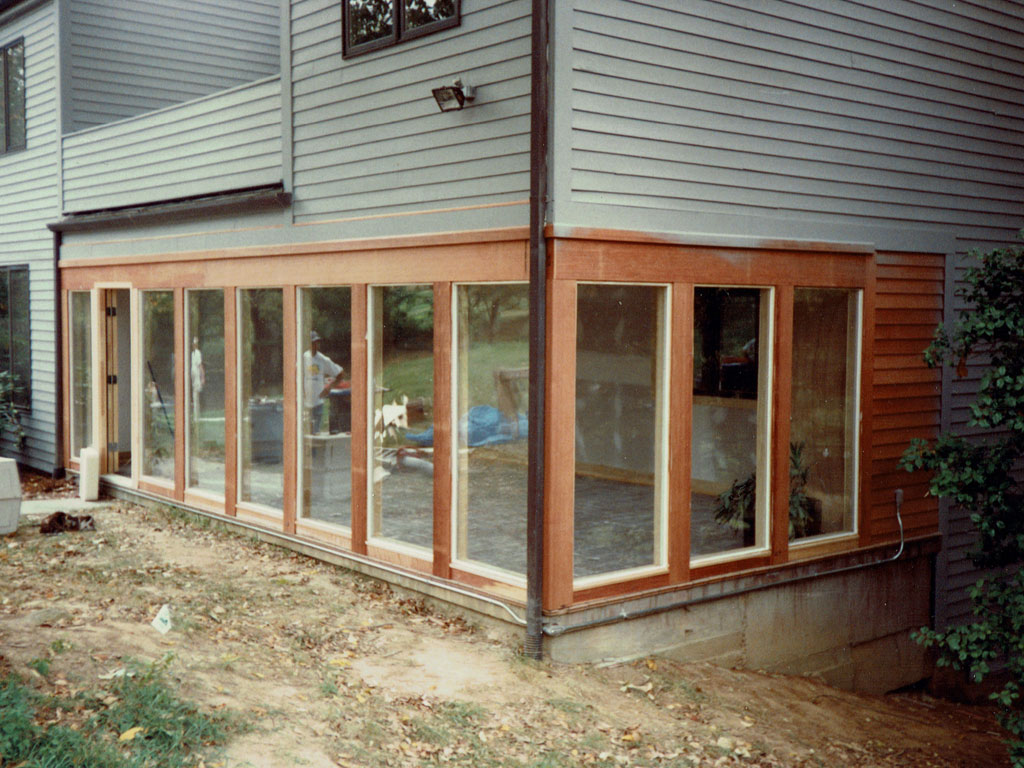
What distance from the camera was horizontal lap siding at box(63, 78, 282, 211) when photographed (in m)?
10.5

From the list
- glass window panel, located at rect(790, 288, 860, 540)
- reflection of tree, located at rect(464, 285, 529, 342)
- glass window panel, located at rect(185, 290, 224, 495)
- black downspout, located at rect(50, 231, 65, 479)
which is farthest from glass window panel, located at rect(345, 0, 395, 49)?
black downspout, located at rect(50, 231, 65, 479)

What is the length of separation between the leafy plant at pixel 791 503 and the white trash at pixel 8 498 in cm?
→ 702

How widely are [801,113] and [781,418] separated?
2521 millimetres

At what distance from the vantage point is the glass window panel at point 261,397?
10.3 metres

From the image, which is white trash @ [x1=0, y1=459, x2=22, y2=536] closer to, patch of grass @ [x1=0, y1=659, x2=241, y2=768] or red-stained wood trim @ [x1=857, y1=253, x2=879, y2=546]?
patch of grass @ [x1=0, y1=659, x2=241, y2=768]

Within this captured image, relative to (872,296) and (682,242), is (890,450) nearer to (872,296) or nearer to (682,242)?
(872,296)

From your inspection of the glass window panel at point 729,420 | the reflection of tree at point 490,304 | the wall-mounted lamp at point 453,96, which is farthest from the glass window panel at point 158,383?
the glass window panel at point 729,420

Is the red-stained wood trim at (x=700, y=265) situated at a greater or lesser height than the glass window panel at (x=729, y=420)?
greater

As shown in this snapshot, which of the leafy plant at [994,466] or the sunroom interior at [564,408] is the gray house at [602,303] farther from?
the leafy plant at [994,466]

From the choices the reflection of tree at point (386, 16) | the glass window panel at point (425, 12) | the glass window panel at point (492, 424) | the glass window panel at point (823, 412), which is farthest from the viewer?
the glass window panel at point (823, 412)

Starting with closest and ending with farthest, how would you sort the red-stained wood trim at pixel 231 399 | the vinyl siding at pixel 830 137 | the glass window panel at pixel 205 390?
the vinyl siding at pixel 830 137
the red-stained wood trim at pixel 231 399
the glass window panel at pixel 205 390

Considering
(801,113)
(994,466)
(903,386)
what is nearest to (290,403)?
(801,113)

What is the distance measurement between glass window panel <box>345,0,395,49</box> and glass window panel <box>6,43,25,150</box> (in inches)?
319

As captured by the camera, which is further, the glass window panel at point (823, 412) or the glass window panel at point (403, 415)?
the glass window panel at point (823, 412)
